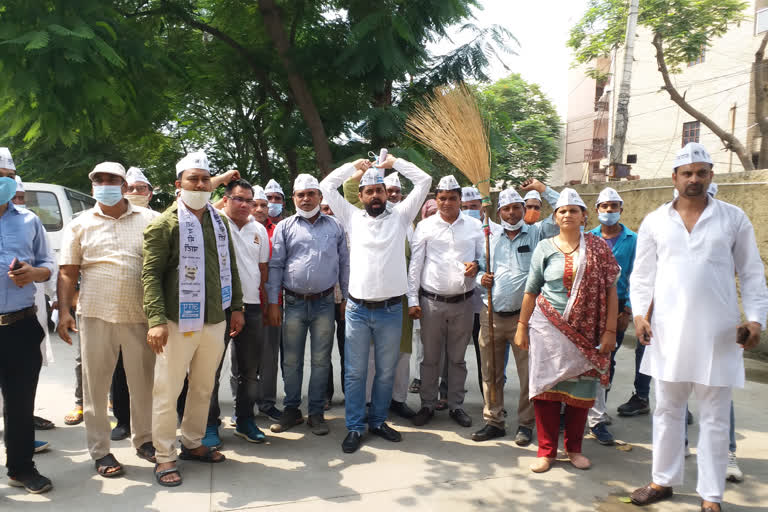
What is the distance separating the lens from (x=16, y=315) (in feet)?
11.4

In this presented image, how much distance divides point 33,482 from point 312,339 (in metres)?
2.09

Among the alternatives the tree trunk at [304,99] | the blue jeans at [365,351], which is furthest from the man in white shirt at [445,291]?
the tree trunk at [304,99]

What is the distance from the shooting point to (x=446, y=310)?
4.75 meters

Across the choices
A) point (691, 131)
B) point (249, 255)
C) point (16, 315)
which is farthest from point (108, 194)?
point (691, 131)

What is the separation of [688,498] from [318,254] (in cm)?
306

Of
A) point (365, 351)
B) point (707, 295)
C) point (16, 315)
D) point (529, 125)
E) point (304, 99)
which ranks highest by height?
point (529, 125)

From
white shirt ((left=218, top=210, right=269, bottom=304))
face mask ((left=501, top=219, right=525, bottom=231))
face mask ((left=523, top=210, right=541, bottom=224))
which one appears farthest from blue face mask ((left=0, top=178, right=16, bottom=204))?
face mask ((left=523, top=210, right=541, bottom=224))

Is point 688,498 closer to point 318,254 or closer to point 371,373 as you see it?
point 371,373

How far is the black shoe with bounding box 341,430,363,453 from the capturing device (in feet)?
13.8

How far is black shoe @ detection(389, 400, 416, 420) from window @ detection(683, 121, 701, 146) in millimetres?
20659

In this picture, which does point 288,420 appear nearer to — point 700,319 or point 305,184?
point 305,184

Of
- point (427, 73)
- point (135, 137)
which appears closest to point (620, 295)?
point (427, 73)

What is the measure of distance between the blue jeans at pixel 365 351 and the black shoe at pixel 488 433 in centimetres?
77

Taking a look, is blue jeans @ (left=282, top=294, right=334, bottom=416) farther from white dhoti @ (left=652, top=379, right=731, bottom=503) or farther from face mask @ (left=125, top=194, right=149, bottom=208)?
white dhoti @ (left=652, top=379, right=731, bottom=503)
